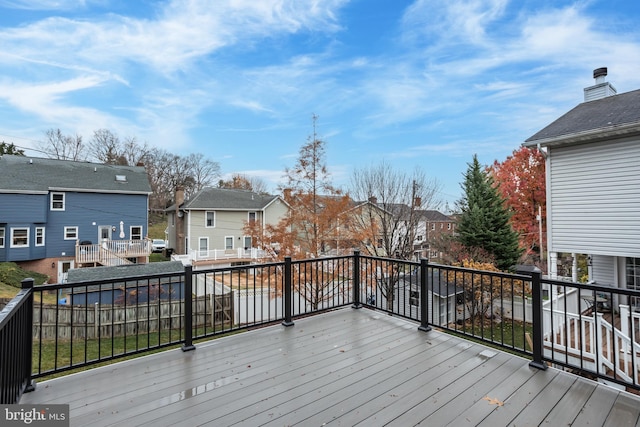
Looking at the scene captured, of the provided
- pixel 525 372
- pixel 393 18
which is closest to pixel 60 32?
pixel 393 18

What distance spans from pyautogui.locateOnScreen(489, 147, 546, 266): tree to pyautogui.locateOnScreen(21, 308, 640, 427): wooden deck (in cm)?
1562

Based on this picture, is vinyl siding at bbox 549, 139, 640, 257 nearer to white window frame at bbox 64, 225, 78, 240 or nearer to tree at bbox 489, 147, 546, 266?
tree at bbox 489, 147, 546, 266

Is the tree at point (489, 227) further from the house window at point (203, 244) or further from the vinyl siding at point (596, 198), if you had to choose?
the house window at point (203, 244)

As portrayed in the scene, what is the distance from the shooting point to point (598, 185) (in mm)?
7102

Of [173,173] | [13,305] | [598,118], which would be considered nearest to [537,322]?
[13,305]

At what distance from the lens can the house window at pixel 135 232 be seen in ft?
60.2

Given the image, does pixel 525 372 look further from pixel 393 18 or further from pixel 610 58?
pixel 610 58

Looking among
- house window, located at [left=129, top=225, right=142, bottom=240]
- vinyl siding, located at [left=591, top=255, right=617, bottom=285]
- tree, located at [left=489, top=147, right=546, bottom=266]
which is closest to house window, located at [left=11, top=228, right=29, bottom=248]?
house window, located at [left=129, top=225, right=142, bottom=240]

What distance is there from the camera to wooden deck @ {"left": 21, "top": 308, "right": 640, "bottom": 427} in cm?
207

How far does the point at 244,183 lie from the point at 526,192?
974 inches

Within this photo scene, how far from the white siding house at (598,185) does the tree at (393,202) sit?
4211 mm

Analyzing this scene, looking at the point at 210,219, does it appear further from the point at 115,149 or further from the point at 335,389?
the point at 335,389

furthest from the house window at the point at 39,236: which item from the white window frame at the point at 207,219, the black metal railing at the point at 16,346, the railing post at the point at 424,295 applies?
the railing post at the point at 424,295

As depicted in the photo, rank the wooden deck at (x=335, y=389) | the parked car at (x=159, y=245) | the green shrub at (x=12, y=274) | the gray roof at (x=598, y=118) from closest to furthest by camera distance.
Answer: the wooden deck at (x=335, y=389) → the gray roof at (x=598, y=118) → the green shrub at (x=12, y=274) → the parked car at (x=159, y=245)
